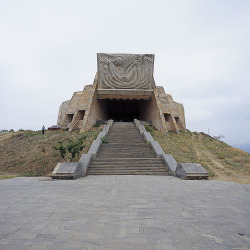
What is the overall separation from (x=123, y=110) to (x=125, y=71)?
453 inches

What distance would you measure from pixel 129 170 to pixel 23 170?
6.04m

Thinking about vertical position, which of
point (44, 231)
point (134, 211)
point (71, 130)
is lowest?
point (44, 231)

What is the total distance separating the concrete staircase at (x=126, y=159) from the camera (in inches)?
347

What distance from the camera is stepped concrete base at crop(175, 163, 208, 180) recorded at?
24.3 feet

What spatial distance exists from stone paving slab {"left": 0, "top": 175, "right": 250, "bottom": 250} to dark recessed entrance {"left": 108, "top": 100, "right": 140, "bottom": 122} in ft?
76.2

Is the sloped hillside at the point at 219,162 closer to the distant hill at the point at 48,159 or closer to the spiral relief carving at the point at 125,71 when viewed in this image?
the distant hill at the point at 48,159

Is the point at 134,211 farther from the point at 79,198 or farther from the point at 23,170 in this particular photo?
the point at 23,170

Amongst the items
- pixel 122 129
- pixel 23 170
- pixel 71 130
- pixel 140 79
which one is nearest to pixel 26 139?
pixel 71 130

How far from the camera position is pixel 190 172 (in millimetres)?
7473

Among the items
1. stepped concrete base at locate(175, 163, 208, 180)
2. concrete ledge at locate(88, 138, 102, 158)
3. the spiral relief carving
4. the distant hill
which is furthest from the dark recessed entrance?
stepped concrete base at locate(175, 163, 208, 180)

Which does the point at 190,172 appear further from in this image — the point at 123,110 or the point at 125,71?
the point at 123,110

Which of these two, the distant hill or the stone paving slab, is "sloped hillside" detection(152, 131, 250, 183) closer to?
the distant hill

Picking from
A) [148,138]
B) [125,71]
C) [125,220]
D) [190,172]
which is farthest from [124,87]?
[125,220]

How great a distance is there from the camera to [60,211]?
11.9 feet
